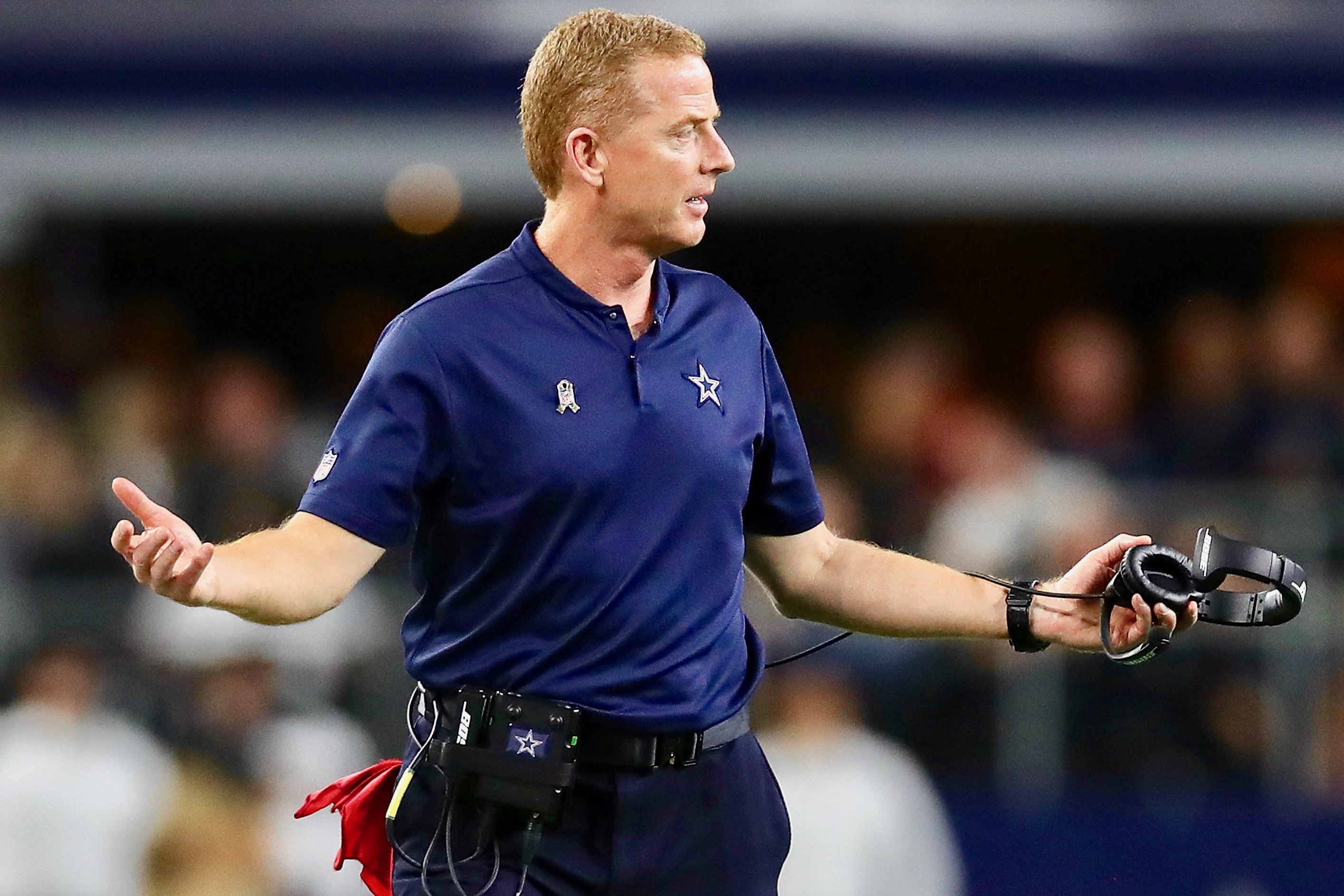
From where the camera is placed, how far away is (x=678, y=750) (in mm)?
3719

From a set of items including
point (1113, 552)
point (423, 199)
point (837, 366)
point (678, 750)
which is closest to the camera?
point (678, 750)

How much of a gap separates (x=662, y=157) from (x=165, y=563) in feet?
3.57

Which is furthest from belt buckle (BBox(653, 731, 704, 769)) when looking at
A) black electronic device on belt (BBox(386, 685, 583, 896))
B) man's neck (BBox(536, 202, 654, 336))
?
man's neck (BBox(536, 202, 654, 336))

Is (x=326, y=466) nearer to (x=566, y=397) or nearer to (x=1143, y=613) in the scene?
(x=566, y=397)

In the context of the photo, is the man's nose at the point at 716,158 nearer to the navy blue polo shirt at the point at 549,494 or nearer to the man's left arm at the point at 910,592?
the navy blue polo shirt at the point at 549,494

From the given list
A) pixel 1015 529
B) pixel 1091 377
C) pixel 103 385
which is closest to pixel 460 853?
pixel 1015 529

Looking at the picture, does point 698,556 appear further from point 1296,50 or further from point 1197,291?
point 1197,291

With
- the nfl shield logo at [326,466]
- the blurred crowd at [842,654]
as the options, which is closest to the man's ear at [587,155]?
the nfl shield logo at [326,466]

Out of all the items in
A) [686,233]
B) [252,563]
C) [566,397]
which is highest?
[686,233]

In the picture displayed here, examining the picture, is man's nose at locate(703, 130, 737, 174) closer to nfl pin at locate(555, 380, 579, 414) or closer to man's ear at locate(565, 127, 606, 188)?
man's ear at locate(565, 127, 606, 188)

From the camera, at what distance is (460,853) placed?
368 cm

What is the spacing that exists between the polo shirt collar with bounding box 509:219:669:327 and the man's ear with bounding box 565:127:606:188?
0.43 ft

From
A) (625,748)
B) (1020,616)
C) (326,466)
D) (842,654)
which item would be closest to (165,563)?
(326,466)

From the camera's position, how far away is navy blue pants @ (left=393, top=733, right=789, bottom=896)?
366cm
